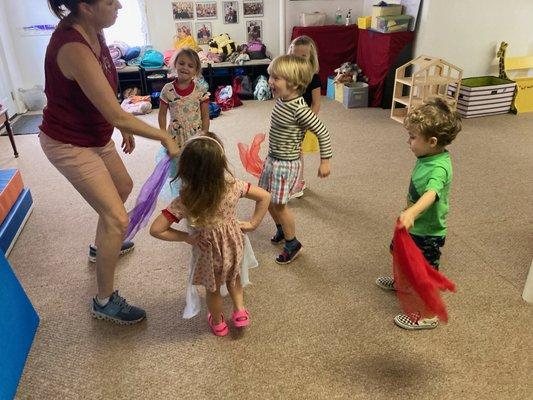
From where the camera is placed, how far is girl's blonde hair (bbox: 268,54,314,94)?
1.96m

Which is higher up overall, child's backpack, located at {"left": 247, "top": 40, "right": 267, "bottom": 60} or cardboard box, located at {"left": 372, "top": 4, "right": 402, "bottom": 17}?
cardboard box, located at {"left": 372, "top": 4, "right": 402, "bottom": 17}

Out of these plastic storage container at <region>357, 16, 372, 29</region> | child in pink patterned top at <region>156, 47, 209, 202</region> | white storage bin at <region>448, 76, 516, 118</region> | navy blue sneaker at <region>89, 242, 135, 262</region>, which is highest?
plastic storage container at <region>357, 16, 372, 29</region>

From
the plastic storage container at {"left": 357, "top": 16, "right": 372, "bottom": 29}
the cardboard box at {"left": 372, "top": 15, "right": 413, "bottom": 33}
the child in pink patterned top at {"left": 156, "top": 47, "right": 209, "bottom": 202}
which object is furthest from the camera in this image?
the plastic storage container at {"left": 357, "top": 16, "right": 372, "bottom": 29}

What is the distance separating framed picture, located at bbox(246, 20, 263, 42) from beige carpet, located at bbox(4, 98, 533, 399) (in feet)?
12.1

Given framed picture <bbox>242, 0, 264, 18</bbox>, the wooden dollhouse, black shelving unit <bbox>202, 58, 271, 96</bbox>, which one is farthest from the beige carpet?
framed picture <bbox>242, 0, 264, 18</bbox>

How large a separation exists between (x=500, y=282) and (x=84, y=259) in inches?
88.5

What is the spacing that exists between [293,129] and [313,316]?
0.90 meters

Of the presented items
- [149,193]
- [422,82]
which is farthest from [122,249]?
[422,82]

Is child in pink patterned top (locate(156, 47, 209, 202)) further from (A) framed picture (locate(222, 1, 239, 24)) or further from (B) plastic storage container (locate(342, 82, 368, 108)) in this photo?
(A) framed picture (locate(222, 1, 239, 24))

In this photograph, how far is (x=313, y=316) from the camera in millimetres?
1930

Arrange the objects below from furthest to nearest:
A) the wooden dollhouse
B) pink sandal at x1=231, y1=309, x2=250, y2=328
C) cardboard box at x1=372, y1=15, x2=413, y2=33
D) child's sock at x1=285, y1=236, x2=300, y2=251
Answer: cardboard box at x1=372, y1=15, x2=413, y2=33 → the wooden dollhouse → child's sock at x1=285, y1=236, x2=300, y2=251 → pink sandal at x1=231, y1=309, x2=250, y2=328

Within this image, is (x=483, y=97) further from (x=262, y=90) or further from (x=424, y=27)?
(x=262, y=90)

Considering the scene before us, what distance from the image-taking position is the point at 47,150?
1.68 m

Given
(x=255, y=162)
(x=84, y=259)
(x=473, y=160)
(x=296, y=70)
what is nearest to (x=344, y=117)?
(x=473, y=160)
